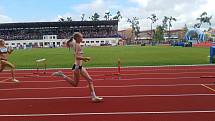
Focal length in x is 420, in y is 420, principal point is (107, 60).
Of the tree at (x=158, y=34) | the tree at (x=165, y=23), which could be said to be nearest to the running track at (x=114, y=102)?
the tree at (x=158, y=34)

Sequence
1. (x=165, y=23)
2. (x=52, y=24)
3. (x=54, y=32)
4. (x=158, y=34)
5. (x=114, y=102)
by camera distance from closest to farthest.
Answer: (x=114, y=102) → (x=52, y=24) → (x=54, y=32) → (x=158, y=34) → (x=165, y=23)

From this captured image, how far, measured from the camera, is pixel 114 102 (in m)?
9.55

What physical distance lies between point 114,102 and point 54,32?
366 ft

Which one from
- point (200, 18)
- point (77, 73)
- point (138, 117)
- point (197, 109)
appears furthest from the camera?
point (200, 18)

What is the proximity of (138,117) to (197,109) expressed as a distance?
1.39 meters

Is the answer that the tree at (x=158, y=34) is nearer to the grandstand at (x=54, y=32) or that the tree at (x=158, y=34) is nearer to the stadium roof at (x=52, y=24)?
the grandstand at (x=54, y=32)

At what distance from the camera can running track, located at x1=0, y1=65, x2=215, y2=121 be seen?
25.7 ft

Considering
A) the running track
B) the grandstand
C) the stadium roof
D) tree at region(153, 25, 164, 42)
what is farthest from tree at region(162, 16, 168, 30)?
the running track

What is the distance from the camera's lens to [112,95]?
10.8 m

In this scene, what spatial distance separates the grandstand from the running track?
10219cm

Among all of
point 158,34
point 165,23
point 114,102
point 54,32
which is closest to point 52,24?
point 54,32

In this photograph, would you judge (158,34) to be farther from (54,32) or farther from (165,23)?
(54,32)

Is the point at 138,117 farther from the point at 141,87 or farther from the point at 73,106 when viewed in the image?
the point at 141,87

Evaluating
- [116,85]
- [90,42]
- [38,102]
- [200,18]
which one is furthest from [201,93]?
[200,18]
